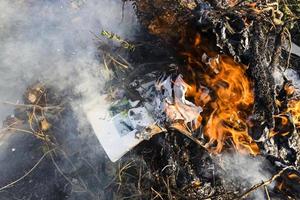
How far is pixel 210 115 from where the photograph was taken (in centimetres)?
347

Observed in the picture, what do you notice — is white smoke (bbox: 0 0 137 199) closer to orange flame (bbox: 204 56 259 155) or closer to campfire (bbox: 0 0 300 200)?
campfire (bbox: 0 0 300 200)

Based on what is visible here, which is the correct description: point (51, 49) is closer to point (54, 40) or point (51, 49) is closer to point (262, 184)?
point (54, 40)

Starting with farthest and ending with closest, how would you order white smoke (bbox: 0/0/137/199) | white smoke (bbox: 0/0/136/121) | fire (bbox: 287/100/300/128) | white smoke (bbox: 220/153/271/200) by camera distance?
white smoke (bbox: 0/0/136/121) → white smoke (bbox: 0/0/137/199) → white smoke (bbox: 220/153/271/200) → fire (bbox: 287/100/300/128)

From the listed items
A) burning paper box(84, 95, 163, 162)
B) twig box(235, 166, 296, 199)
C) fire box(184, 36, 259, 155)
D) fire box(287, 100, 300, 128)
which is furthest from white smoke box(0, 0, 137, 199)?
fire box(287, 100, 300, 128)

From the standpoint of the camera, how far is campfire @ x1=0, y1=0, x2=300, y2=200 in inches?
134

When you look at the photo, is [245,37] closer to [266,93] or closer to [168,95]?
[266,93]

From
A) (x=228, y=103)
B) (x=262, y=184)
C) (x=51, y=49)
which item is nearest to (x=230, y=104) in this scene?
(x=228, y=103)

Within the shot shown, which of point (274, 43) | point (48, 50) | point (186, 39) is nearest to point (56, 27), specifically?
point (48, 50)

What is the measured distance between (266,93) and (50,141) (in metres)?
2.16

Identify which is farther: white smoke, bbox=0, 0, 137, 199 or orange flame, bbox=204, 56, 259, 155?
white smoke, bbox=0, 0, 137, 199

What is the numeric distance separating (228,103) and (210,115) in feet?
0.62

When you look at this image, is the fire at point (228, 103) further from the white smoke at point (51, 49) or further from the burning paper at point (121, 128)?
the white smoke at point (51, 49)

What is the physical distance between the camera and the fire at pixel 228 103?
11.3ft

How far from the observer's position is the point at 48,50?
4.38 m
